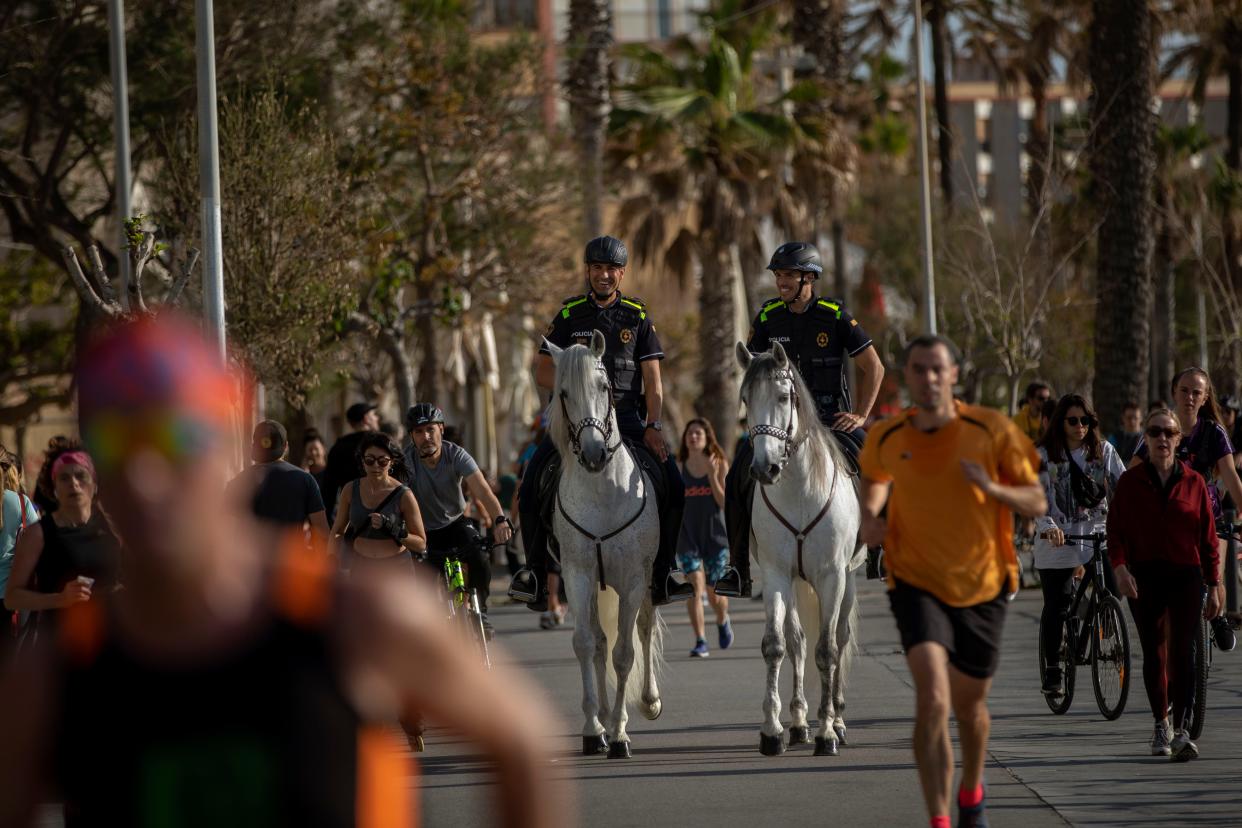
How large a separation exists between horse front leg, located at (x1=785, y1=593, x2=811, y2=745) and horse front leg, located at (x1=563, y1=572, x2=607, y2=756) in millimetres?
1069

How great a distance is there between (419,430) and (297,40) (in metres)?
18.1

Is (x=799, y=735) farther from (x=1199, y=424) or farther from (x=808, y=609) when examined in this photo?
(x=1199, y=424)

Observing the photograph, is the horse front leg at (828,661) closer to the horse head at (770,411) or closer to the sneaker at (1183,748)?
the horse head at (770,411)

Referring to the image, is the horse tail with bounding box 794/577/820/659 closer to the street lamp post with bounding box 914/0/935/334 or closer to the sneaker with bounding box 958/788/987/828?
the sneaker with bounding box 958/788/987/828

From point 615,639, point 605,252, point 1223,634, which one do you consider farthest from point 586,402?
point 1223,634

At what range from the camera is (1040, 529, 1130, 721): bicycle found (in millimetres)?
11336

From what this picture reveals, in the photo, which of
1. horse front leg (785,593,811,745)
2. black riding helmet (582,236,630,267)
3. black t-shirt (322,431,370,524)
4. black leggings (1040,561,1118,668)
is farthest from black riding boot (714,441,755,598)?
black t-shirt (322,431,370,524)

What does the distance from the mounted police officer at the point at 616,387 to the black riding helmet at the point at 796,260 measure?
2.76 feet

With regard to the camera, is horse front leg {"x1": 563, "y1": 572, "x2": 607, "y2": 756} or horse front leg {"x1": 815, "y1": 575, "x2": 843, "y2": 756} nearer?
horse front leg {"x1": 815, "y1": 575, "x2": 843, "y2": 756}

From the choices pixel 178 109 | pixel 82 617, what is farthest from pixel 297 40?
pixel 82 617

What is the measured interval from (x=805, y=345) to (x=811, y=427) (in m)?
1.01

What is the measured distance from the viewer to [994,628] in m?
7.26

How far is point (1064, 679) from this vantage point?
12039mm

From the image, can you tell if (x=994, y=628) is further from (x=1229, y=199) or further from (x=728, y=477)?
(x=1229, y=199)
